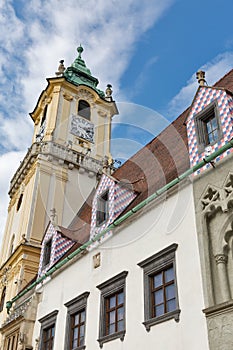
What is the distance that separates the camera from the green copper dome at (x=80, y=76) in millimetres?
31781

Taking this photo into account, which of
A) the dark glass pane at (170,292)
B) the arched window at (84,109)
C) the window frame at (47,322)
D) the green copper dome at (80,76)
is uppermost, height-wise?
the green copper dome at (80,76)

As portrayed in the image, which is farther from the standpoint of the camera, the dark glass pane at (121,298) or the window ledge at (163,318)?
the dark glass pane at (121,298)

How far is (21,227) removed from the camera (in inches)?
917

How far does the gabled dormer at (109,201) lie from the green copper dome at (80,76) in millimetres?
17160

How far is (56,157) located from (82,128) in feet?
14.1

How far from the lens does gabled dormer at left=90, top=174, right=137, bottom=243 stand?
13.8m

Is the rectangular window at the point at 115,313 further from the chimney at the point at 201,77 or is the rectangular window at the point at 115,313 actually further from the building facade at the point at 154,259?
the chimney at the point at 201,77

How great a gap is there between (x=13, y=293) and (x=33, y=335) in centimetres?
553

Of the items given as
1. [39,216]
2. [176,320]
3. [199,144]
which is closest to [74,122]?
[39,216]

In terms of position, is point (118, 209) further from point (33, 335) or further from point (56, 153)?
point (56, 153)

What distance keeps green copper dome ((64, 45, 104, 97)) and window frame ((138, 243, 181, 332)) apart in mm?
21807

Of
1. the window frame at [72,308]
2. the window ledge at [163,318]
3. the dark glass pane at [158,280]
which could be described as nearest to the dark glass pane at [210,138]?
the dark glass pane at [158,280]

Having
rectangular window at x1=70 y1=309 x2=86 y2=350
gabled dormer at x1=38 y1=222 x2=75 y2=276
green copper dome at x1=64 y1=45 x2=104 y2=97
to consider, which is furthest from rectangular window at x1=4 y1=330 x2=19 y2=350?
green copper dome at x1=64 y1=45 x2=104 y2=97

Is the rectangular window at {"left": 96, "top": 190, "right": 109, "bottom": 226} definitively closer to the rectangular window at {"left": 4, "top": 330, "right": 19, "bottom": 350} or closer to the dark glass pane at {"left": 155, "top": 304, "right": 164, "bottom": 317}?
the dark glass pane at {"left": 155, "top": 304, "right": 164, "bottom": 317}
